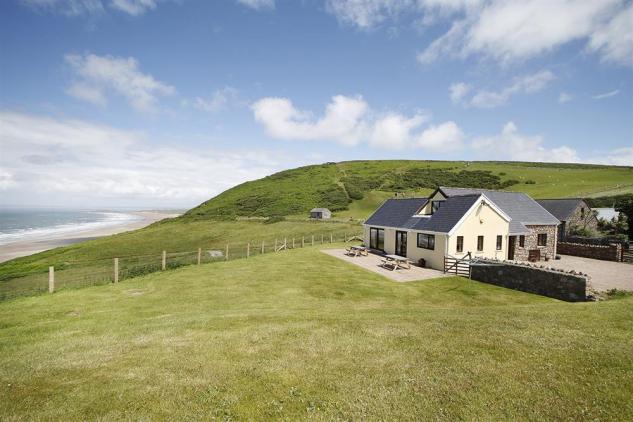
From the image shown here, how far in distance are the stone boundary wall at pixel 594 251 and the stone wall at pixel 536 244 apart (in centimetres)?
351

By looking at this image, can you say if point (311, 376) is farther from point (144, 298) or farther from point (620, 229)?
point (620, 229)

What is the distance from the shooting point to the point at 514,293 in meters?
20.9

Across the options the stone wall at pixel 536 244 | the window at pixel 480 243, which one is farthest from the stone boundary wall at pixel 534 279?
the stone wall at pixel 536 244

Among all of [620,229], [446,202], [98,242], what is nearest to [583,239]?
[620,229]

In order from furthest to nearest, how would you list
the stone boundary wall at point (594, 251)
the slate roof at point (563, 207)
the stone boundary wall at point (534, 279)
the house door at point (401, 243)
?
the slate roof at point (563, 207) → the house door at point (401, 243) → the stone boundary wall at point (594, 251) → the stone boundary wall at point (534, 279)

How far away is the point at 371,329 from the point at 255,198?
320 ft

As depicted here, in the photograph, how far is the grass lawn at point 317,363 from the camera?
6.49 meters

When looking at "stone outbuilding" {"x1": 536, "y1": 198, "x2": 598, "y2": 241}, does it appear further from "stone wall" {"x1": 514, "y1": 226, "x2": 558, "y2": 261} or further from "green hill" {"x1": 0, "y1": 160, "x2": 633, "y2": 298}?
"green hill" {"x1": 0, "y1": 160, "x2": 633, "y2": 298}

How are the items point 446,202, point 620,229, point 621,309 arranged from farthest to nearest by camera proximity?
point 620,229 < point 446,202 < point 621,309

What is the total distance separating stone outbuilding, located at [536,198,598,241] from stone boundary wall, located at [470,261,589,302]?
2536cm

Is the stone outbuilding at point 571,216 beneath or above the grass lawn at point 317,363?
above

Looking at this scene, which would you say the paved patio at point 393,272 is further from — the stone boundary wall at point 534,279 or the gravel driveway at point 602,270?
the gravel driveway at point 602,270

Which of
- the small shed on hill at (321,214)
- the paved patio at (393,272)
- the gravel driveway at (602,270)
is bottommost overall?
the paved patio at (393,272)

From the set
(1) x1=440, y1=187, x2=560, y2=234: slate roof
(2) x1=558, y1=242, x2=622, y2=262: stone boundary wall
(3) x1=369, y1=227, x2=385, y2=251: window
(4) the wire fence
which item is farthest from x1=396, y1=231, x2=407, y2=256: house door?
(2) x1=558, y1=242, x2=622, y2=262: stone boundary wall
